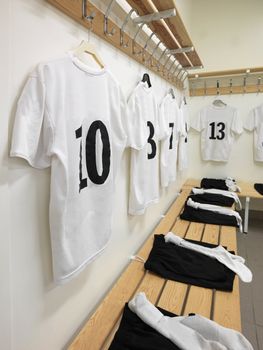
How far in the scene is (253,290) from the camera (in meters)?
2.19

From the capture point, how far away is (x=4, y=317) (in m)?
0.78

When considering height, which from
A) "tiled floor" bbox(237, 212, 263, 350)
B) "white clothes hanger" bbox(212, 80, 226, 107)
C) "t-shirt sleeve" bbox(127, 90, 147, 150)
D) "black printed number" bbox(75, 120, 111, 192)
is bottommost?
"tiled floor" bbox(237, 212, 263, 350)

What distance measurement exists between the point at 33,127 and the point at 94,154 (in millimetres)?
330

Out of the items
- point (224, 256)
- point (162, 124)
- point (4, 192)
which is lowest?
point (224, 256)

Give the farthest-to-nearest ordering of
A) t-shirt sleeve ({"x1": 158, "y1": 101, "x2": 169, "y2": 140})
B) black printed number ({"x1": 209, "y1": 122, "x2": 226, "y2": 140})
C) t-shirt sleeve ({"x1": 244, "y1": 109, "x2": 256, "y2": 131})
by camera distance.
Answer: black printed number ({"x1": 209, "y1": 122, "x2": 226, "y2": 140}) < t-shirt sleeve ({"x1": 244, "y1": 109, "x2": 256, "y2": 131}) < t-shirt sleeve ({"x1": 158, "y1": 101, "x2": 169, "y2": 140})

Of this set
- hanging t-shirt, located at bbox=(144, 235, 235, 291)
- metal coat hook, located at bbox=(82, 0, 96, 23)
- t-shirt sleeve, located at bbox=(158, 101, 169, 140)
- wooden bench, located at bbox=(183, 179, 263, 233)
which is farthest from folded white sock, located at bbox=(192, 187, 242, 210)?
metal coat hook, located at bbox=(82, 0, 96, 23)

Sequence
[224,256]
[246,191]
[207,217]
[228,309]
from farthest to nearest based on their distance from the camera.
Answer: [246,191]
[207,217]
[224,256]
[228,309]

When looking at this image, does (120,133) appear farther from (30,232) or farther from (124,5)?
(124,5)

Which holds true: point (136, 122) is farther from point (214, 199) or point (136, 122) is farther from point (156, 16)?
point (214, 199)

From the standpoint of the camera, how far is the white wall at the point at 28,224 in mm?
759

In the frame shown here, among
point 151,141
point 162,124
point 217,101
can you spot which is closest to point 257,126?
point 217,101

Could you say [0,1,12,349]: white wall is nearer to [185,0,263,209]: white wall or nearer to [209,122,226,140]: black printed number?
[209,122,226,140]: black printed number

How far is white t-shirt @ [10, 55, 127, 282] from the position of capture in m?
0.80

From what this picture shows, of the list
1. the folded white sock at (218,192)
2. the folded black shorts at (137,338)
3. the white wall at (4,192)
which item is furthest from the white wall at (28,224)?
the folded white sock at (218,192)
